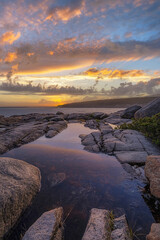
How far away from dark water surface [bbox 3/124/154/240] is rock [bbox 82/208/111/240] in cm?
33

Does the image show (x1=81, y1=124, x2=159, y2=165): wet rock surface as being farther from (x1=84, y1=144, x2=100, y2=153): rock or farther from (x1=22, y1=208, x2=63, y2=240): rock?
(x1=22, y1=208, x2=63, y2=240): rock

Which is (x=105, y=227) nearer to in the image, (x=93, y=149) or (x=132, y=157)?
(x=132, y=157)

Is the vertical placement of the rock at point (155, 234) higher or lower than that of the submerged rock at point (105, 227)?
higher

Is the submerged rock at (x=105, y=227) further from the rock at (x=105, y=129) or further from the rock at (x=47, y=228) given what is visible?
the rock at (x=105, y=129)

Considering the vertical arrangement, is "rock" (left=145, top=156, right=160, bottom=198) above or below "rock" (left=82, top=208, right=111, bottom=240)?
above

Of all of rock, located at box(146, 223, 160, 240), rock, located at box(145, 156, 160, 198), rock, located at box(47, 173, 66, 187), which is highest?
rock, located at box(145, 156, 160, 198)

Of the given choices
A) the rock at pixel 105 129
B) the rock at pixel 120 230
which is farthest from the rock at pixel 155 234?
Result: the rock at pixel 105 129

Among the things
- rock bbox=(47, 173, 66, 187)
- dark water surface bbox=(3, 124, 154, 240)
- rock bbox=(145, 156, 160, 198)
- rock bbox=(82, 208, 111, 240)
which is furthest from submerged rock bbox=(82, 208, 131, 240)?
rock bbox=(47, 173, 66, 187)

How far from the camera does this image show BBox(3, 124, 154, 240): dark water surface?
15.8 feet

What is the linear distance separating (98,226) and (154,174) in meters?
3.46

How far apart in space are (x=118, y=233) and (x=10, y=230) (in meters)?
3.25

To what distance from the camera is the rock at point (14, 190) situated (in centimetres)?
449

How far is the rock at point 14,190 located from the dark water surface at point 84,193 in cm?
29

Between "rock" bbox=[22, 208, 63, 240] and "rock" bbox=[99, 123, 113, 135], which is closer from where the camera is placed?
"rock" bbox=[22, 208, 63, 240]
